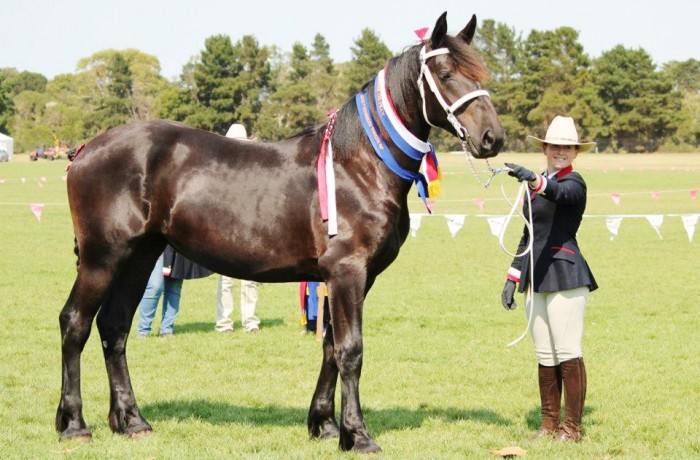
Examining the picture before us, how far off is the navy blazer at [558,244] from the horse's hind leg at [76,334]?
311 cm

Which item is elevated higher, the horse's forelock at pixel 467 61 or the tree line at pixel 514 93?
the tree line at pixel 514 93

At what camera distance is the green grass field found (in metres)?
6.09

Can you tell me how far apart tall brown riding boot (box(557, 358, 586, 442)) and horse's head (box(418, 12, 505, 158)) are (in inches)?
71.2

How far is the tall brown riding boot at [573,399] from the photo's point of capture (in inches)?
242

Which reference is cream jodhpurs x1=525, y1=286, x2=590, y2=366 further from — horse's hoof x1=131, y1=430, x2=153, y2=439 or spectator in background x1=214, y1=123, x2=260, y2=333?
spectator in background x1=214, y1=123, x2=260, y2=333

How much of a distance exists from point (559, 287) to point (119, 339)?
10.9 feet

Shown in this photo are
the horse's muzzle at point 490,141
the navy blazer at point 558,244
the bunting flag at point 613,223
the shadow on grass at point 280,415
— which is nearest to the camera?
the horse's muzzle at point 490,141

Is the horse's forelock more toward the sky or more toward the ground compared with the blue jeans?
more toward the sky

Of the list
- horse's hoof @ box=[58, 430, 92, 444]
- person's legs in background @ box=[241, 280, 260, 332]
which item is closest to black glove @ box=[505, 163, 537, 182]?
horse's hoof @ box=[58, 430, 92, 444]

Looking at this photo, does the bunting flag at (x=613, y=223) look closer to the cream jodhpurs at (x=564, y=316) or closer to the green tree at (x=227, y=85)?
the cream jodhpurs at (x=564, y=316)

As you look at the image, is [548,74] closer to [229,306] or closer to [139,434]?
[229,306]

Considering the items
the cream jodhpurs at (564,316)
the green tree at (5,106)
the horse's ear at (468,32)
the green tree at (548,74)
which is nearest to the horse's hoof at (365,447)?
the cream jodhpurs at (564,316)

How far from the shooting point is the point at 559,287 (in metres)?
6.04

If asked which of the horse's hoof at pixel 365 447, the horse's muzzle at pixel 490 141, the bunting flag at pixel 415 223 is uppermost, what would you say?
the horse's muzzle at pixel 490 141
